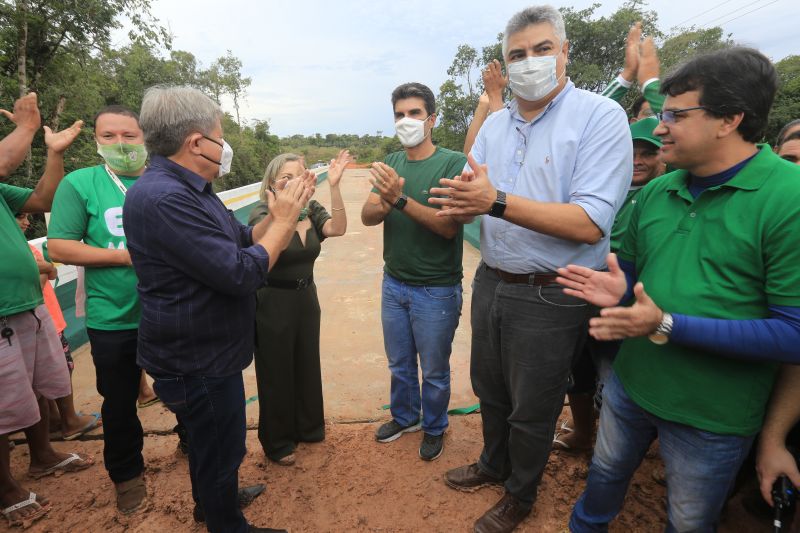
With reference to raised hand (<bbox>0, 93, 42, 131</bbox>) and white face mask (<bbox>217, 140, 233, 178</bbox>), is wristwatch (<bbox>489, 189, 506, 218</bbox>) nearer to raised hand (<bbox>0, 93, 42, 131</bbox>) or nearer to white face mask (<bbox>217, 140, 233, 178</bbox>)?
white face mask (<bbox>217, 140, 233, 178</bbox>)

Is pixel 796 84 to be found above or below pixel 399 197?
above

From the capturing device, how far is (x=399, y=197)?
94.5 inches

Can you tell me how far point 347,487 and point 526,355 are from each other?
1.41 meters

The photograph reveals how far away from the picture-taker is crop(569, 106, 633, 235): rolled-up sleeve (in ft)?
5.62

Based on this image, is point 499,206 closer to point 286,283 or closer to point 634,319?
point 634,319

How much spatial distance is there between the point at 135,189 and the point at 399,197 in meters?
1.29

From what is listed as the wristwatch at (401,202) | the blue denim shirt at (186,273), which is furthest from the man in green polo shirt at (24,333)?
the wristwatch at (401,202)

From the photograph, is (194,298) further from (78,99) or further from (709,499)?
(78,99)

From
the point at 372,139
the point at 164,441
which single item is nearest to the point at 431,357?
the point at 164,441

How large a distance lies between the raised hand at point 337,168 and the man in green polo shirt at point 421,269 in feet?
1.00

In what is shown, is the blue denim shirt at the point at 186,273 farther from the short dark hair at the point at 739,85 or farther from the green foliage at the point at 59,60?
the green foliage at the point at 59,60

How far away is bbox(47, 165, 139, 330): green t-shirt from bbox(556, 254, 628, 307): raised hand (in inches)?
89.3

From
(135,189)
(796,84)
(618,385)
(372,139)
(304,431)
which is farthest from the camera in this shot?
(372,139)

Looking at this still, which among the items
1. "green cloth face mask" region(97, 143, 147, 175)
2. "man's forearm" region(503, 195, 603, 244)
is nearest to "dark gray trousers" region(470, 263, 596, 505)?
"man's forearm" region(503, 195, 603, 244)
